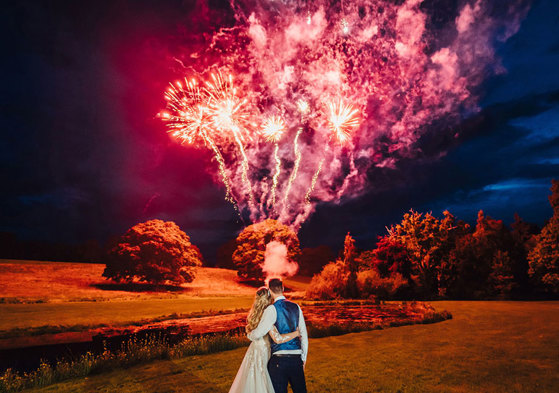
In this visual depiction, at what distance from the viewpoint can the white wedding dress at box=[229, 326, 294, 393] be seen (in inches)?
210

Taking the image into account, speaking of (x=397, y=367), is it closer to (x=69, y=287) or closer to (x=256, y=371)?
(x=256, y=371)

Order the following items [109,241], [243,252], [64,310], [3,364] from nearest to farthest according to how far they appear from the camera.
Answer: [3,364]
[64,310]
[243,252]
[109,241]

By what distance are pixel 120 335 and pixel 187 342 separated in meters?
6.21

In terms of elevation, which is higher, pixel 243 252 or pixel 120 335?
pixel 243 252

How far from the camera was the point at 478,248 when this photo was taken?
4172 cm

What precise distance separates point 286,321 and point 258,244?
174 ft

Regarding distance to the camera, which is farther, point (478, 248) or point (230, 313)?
point (478, 248)

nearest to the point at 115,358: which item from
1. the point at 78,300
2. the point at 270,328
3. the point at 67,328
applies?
the point at 67,328

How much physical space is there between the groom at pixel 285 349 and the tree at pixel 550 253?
144ft

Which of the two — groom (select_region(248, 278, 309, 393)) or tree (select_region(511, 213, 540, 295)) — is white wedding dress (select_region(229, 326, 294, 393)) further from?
tree (select_region(511, 213, 540, 295))

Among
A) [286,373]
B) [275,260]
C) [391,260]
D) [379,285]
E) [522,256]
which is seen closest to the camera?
[286,373]

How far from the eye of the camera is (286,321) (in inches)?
205

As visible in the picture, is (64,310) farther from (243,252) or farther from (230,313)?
(243,252)

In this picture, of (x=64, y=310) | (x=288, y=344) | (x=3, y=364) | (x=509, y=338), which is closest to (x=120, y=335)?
(x=3, y=364)
